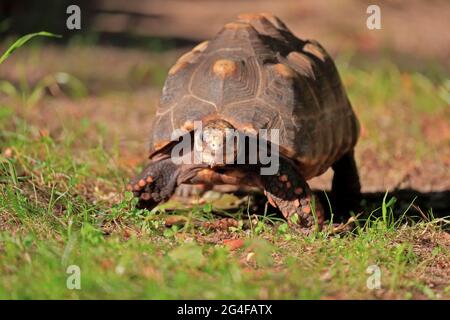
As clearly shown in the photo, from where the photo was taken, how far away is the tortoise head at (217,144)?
4223 millimetres

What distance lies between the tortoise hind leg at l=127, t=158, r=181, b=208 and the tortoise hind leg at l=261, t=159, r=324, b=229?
52 cm

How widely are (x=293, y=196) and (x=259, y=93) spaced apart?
60 cm

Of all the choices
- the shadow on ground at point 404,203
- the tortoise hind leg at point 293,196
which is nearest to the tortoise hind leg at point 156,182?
the tortoise hind leg at point 293,196

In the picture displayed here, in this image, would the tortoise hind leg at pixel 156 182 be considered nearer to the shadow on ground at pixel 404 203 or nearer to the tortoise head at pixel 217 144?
the tortoise head at pixel 217 144

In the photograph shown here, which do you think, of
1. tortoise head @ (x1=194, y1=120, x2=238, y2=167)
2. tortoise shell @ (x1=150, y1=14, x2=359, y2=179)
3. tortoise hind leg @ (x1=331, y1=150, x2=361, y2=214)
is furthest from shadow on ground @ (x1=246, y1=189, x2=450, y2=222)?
tortoise head @ (x1=194, y1=120, x2=238, y2=167)

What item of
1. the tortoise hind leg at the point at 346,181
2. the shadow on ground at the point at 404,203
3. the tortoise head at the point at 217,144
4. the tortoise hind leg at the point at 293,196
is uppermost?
the tortoise head at the point at 217,144

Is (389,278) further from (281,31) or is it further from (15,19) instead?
(15,19)

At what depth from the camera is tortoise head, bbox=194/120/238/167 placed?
13.9 feet

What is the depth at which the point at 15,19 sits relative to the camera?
10.2 m

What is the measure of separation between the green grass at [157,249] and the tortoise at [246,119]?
190mm

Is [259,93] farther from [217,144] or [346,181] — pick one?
[346,181]

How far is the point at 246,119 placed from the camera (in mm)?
4375

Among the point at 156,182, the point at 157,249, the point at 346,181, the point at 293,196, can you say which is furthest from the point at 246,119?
the point at 346,181
